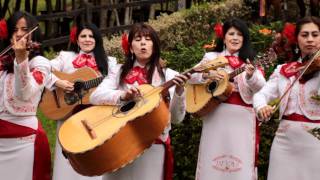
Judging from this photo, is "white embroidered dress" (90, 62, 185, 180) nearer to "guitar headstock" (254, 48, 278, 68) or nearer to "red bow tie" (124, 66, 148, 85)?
"red bow tie" (124, 66, 148, 85)

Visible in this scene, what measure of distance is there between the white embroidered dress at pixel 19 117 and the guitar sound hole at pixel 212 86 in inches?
56.9

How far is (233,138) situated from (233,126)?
0.33ft

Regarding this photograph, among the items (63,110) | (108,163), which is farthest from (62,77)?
(108,163)

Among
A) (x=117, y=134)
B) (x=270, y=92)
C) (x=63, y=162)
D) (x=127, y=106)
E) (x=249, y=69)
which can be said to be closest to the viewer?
(x=117, y=134)

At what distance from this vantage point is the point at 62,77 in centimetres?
693

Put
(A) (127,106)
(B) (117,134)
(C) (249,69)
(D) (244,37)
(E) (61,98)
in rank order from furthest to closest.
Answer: (E) (61,98) < (D) (244,37) < (C) (249,69) < (A) (127,106) < (B) (117,134)

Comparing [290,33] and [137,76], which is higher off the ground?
[290,33]

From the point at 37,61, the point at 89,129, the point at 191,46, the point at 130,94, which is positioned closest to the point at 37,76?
the point at 37,61

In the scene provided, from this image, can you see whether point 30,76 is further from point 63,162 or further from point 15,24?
point 63,162

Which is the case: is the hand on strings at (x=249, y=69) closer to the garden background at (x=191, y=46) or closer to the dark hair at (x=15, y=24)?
the garden background at (x=191, y=46)

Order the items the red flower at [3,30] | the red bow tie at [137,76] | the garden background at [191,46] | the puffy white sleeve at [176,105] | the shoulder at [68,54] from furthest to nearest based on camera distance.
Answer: the garden background at [191,46] < the shoulder at [68,54] < the red flower at [3,30] < the red bow tie at [137,76] < the puffy white sleeve at [176,105]

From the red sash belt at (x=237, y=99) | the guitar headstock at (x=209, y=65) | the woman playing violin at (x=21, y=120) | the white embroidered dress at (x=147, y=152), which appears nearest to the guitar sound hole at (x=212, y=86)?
the red sash belt at (x=237, y=99)

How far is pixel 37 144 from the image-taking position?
5.67m

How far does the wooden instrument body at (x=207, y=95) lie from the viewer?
6.21 metres
